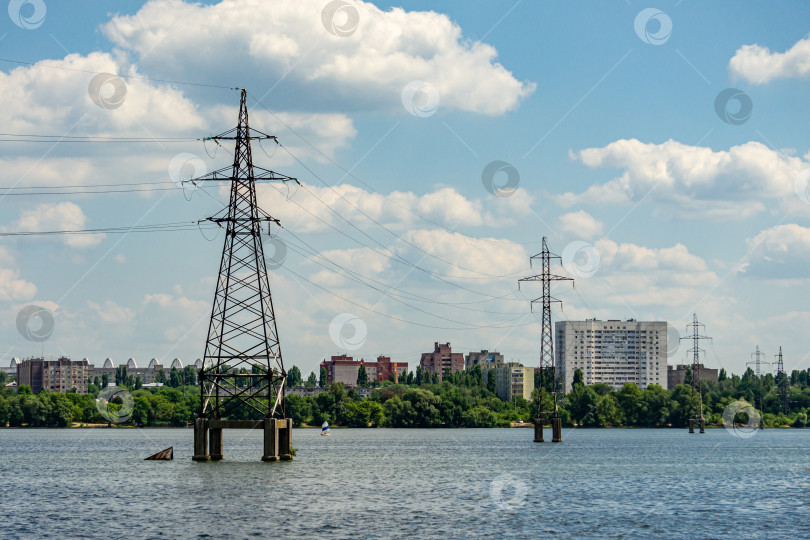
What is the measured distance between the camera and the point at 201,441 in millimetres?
89375

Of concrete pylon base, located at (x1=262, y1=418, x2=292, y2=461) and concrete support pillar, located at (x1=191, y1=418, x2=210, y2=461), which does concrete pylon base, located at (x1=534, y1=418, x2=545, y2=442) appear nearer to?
concrete pylon base, located at (x1=262, y1=418, x2=292, y2=461)

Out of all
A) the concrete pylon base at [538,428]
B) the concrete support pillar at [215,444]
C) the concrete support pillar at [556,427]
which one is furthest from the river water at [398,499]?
the concrete support pillar at [556,427]

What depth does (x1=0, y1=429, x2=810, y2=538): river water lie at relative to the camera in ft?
181

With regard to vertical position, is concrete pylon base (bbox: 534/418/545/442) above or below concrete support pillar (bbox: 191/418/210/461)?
below

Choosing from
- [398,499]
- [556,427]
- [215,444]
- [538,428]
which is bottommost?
[538,428]

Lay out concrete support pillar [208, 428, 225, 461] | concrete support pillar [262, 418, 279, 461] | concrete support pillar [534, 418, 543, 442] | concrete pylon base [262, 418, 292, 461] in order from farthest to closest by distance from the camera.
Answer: concrete support pillar [534, 418, 543, 442] < concrete support pillar [208, 428, 225, 461] < concrete support pillar [262, 418, 279, 461] < concrete pylon base [262, 418, 292, 461]

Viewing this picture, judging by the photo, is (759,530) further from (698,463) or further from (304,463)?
(698,463)

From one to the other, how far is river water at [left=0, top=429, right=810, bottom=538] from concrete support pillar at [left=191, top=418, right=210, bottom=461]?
4.17ft

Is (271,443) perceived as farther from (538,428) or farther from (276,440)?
(538,428)

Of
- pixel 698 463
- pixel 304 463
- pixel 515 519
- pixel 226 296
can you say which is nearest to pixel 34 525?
pixel 515 519

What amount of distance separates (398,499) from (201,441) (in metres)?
26.1

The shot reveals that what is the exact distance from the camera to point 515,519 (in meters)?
60.0

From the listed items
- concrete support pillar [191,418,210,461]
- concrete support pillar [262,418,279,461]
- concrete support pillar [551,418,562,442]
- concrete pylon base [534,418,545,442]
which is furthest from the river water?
concrete support pillar [551,418,562,442]

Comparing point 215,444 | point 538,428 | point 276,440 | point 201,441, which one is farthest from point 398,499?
point 538,428
